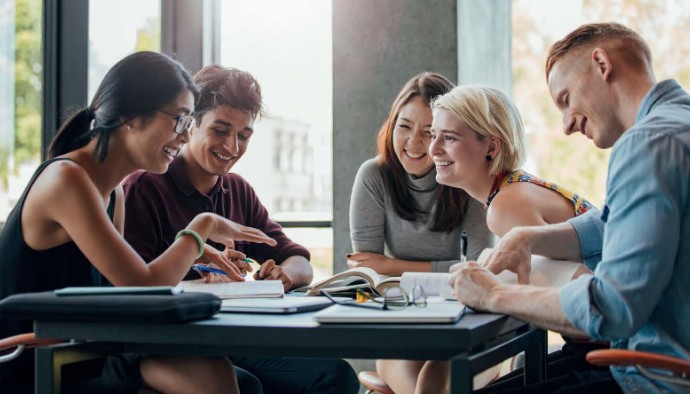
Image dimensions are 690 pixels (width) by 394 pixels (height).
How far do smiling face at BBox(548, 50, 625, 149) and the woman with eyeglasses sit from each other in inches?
39.9

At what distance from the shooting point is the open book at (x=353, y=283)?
7.45ft

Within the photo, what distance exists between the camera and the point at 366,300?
199 cm

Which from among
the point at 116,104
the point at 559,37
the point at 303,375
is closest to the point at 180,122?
the point at 116,104

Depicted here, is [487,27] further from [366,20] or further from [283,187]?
[283,187]

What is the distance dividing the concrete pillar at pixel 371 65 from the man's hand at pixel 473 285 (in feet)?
8.06

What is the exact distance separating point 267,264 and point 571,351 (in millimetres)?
1043

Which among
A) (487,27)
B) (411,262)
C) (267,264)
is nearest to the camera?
(267,264)

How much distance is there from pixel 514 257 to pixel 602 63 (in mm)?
510

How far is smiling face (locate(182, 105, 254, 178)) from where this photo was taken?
2.96m

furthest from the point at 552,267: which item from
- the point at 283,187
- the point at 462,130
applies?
the point at 283,187

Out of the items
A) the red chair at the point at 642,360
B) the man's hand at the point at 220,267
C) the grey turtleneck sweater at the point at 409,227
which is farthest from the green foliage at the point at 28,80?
the red chair at the point at 642,360

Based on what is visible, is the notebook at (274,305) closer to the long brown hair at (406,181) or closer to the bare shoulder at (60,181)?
the bare shoulder at (60,181)

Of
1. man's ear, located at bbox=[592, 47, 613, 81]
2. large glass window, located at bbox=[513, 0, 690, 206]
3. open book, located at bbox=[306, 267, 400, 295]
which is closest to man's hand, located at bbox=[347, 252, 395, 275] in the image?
open book, located at bbox=[306, 267, 400, 295]

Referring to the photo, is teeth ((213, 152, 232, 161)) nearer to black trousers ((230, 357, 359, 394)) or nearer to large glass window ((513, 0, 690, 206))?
black trousers ((230, 357, 359, 394))
